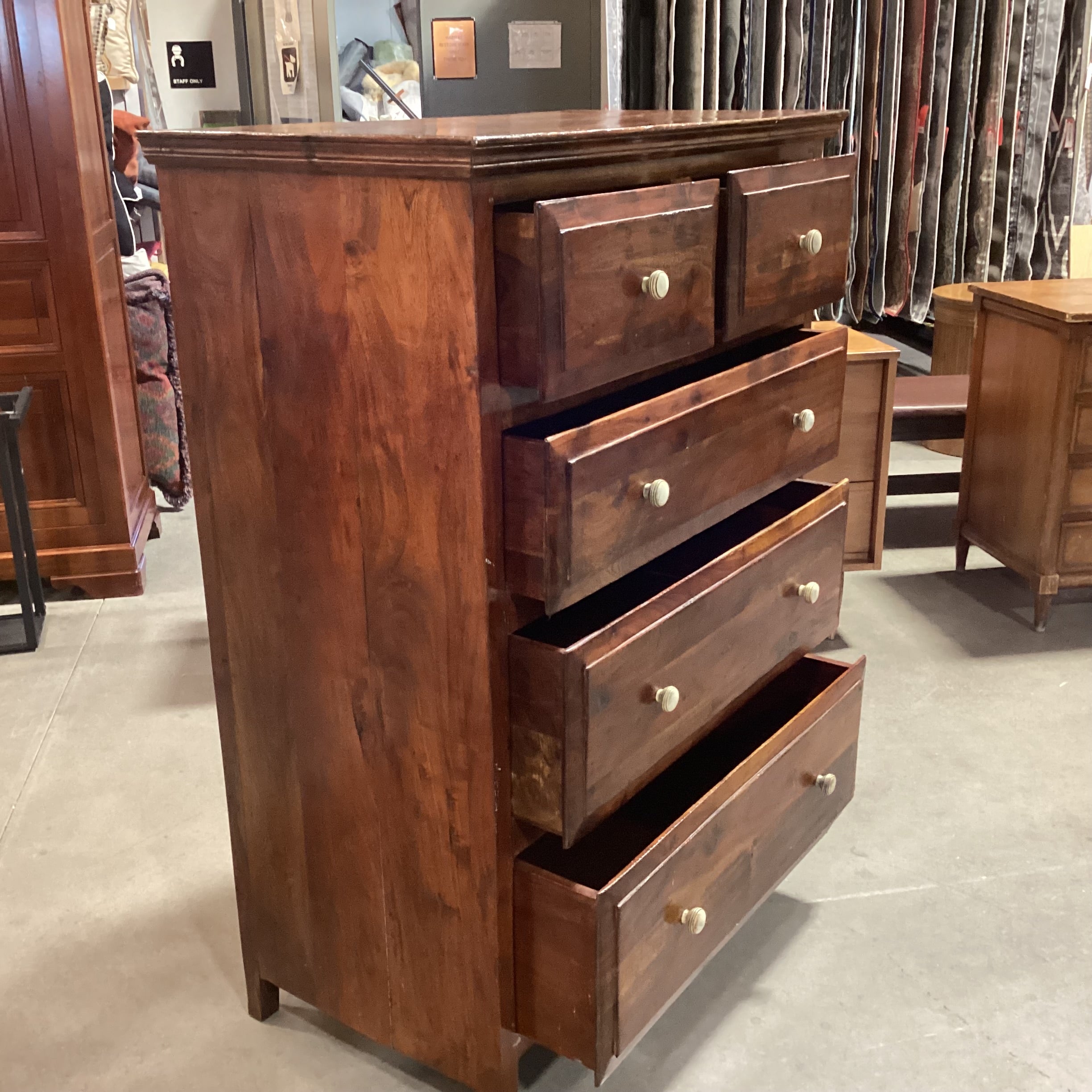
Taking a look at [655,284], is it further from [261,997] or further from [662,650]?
[261,997]

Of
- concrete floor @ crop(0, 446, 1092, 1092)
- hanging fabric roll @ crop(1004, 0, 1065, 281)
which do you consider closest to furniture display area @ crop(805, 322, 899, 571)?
concrete floor @ crop(0, 446, 1092, 1092)

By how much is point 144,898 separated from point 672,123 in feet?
4.87

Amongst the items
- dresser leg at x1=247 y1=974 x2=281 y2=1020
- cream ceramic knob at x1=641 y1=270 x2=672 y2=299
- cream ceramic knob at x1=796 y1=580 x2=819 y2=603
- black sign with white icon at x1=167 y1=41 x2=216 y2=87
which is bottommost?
dresser leg at x1=247 y1=974 x2=281 y2=1020

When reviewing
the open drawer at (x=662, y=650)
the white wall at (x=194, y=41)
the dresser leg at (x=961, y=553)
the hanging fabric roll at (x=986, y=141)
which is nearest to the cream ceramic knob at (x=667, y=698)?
the open drawer at (x=662, y=650)

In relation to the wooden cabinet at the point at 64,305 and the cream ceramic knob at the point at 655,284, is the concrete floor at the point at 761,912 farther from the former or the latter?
the cream ceramic knob at the point at 655,284

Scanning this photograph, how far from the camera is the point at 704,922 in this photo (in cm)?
149

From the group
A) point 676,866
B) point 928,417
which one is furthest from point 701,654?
point 928,417

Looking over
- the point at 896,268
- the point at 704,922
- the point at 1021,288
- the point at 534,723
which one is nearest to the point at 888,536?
the point at 1021,288

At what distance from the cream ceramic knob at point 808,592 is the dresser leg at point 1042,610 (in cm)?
143

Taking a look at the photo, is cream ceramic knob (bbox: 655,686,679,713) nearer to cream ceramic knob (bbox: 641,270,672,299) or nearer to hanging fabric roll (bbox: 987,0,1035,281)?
cream ceramic knob (bbox: 641,270,672,299)

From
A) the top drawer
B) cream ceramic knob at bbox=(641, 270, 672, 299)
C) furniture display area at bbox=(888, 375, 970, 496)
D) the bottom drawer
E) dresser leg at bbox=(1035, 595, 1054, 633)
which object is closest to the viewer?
the top drawer

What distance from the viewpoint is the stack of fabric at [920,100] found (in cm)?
411

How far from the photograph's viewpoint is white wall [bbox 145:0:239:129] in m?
4.75

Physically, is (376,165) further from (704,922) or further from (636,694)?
(704,922)
